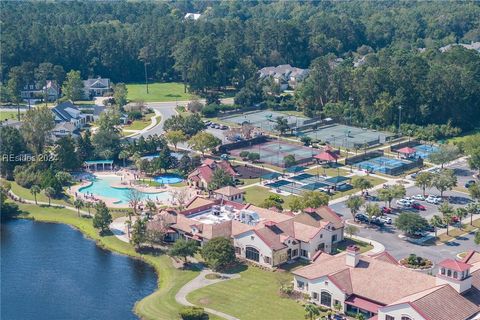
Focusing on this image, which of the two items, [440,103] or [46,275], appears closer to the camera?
[46,275]

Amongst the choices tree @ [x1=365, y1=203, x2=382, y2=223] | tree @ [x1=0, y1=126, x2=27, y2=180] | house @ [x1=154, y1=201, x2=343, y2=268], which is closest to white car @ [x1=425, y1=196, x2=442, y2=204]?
tree @ [x1=365, y1=203, x2=382, y2=223]

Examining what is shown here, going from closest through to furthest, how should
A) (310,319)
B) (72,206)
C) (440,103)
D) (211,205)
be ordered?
(310,319) < (211,205) < (72,206) < (440,103)

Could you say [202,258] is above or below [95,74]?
below

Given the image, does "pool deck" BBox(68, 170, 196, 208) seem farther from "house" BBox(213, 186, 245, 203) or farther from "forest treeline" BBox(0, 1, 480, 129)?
"forest treeline" BBox(0, 1, 480, 129)

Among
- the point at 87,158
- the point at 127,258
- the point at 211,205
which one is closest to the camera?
the point at 127,258

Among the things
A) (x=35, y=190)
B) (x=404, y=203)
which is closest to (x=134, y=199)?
(x=35, y=190)

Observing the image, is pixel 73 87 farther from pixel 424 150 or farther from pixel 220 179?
pixel 424 150

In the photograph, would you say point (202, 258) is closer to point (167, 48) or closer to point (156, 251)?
point (156, 251)

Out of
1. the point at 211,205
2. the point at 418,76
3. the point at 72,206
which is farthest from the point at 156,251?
the point at 418,76
